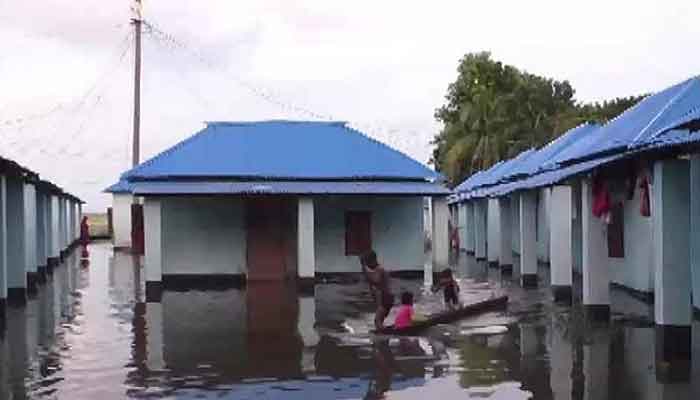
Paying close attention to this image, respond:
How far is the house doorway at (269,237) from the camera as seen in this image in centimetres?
2786

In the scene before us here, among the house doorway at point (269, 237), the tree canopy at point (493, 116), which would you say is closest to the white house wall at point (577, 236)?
the house doorway at point (269, 237)

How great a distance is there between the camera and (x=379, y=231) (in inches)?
1141

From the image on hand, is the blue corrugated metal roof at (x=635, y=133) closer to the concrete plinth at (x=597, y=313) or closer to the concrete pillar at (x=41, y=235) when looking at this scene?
the concrete plinth at (x=597, y=313)

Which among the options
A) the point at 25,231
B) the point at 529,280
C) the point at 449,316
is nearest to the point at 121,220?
the point at 25,231

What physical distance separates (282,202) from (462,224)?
19.8 meters

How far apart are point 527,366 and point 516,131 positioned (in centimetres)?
4047

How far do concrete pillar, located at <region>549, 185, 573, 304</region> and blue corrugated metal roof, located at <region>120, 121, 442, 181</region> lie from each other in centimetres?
715

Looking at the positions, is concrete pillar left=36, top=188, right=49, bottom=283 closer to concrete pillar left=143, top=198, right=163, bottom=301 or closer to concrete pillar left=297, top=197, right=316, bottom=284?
concrete pillar left=143, top=198, right=163, bottom=301

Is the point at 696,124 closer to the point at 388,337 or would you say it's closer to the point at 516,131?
the point at 388,337

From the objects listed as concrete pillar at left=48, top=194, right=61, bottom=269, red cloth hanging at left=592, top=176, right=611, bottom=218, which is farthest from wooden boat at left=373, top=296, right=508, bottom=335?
concrete pillar at left=48, top=194, right=61, bottom=269

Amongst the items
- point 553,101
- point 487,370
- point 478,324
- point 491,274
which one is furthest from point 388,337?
point 553,101

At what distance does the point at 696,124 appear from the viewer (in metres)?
11.3

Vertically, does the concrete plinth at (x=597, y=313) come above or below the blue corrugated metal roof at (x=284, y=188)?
below

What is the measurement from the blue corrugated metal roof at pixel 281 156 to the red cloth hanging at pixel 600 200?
35.5 feet
